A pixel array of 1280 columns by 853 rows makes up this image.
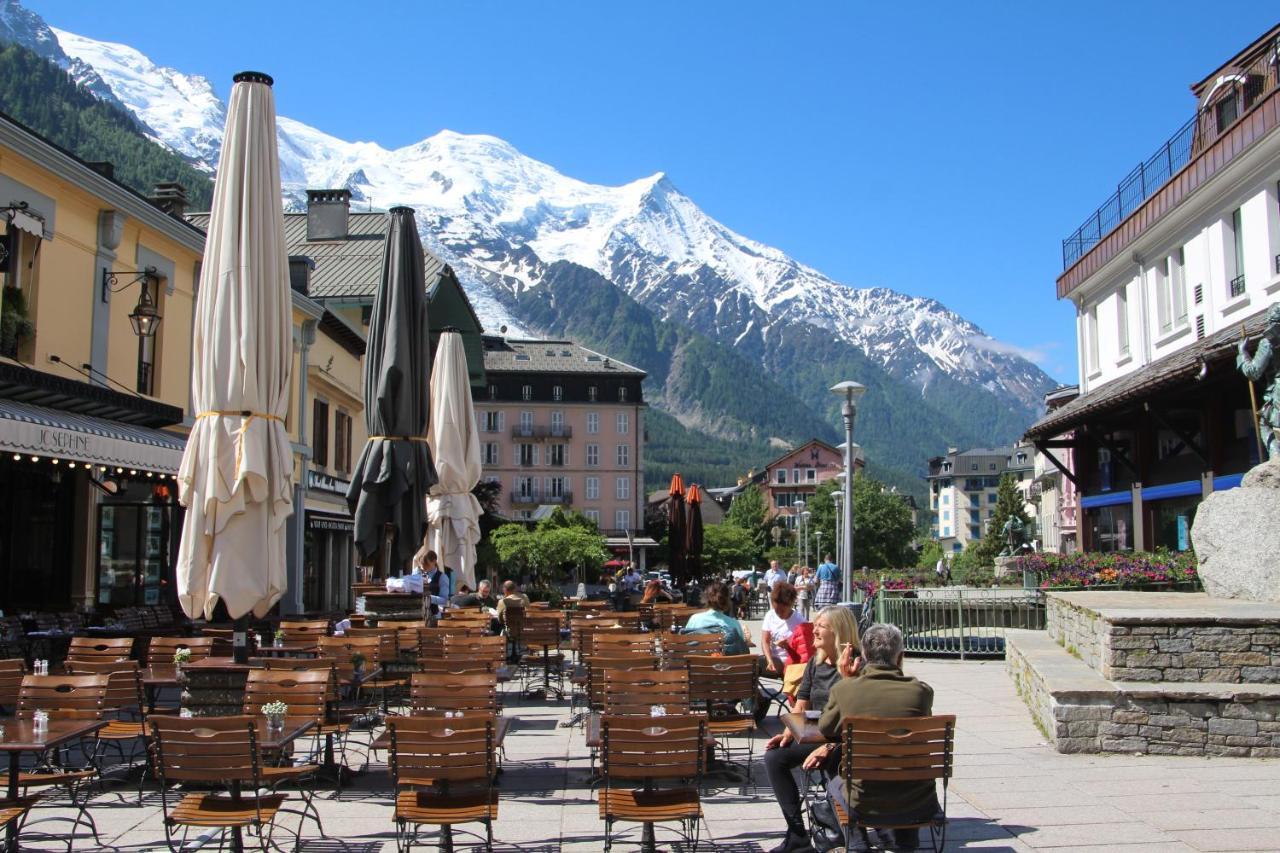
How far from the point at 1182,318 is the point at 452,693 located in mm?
22905

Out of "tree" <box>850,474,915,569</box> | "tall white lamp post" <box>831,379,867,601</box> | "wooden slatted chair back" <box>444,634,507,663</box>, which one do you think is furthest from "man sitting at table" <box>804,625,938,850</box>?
"tree" <box>850,474,915,569</box>

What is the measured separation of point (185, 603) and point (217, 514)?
2.43 ft

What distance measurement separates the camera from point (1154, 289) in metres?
27.8

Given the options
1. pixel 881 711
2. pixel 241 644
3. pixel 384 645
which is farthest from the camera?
pixel 384 645

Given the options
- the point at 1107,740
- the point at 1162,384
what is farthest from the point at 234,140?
the point at 1162,384

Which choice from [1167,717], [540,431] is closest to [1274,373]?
[1167,717]

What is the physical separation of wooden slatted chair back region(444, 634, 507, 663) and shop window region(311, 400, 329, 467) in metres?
21.2

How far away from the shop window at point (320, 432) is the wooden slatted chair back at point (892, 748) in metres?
27.0

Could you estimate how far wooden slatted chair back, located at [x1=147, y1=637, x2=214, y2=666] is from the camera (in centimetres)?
1052

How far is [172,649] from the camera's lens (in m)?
11.1

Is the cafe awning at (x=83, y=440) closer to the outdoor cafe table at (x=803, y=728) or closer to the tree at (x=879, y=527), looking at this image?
the outdoor cafe table at (x=803, y=728)

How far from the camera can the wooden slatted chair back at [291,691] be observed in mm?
8055

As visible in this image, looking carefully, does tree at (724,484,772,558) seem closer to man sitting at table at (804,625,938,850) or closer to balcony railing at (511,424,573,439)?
balcony railing at (511,424,573,439)

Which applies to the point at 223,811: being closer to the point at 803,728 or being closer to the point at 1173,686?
the point at 803,728
